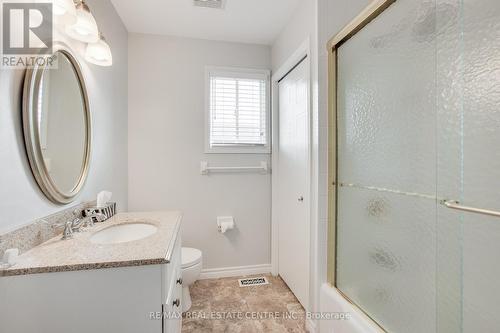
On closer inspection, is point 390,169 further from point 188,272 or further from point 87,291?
point 188,272

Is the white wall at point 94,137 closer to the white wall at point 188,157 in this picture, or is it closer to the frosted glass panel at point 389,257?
the white wall at point 188,157

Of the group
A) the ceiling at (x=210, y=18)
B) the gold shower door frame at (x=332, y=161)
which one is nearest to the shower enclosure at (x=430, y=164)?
the gold shower door frame at (x=332, y=161)

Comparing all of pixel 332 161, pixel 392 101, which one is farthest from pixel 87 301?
pixel 392 101

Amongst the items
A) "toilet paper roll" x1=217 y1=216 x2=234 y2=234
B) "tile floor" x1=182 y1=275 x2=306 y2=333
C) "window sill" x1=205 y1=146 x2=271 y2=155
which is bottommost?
"tile floor" x1=182 y1=275 x2=306 y2=333

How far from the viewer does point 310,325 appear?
68.6 inches

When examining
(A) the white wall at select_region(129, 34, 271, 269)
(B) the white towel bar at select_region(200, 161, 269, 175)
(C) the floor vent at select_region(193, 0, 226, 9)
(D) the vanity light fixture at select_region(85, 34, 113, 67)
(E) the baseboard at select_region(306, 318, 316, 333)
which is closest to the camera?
Result: (D) the vanity light fixture at select_region(85, 34, 113, 67)

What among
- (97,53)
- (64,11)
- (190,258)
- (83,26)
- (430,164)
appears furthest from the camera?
(190,258)

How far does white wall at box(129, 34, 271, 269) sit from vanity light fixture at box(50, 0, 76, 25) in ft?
3.62

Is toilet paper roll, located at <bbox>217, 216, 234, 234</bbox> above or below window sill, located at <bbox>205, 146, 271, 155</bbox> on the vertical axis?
below

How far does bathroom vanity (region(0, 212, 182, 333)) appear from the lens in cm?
88

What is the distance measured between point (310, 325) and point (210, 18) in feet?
8.21

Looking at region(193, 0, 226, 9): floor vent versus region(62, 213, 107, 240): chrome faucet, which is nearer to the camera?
region(62, 213, 107, 240): chrome faucet

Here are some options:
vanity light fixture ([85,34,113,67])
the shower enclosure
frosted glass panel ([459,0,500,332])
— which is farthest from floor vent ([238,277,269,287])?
vanity light fixture ([85,34,113,67])

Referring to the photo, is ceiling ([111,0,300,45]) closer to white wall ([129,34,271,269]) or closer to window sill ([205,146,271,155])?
white wall ([129,34,271,269])
